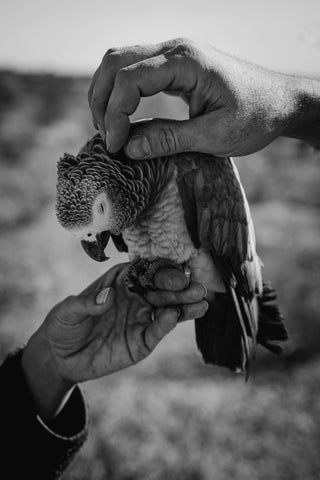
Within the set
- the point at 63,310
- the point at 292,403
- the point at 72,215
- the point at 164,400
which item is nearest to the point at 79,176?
the point at 72,215

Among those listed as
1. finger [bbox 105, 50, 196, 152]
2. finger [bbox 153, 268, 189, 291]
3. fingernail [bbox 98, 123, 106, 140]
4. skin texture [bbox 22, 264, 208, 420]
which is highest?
finger [bbox 105, 50, 196, 152]

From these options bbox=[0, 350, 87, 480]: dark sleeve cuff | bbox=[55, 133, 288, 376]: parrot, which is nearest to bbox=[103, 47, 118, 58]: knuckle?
bbox=[55, 133, 288, 376]: parrot

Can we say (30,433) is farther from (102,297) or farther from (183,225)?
(183,225)

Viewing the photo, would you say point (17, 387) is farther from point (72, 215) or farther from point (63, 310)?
point (72, 215)

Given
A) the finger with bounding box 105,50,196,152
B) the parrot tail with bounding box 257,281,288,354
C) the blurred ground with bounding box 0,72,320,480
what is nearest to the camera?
the finger with bounding box 105,50,196,152

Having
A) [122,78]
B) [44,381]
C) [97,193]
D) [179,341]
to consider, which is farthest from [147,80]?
[179,341]

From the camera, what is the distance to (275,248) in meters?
5.25

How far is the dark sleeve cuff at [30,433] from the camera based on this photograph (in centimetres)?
186

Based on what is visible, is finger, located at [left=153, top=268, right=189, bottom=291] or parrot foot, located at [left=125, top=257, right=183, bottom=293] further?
parrot foot, located at [left=125, top=257, right=183, bottom=293]

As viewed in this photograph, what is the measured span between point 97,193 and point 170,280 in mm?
501

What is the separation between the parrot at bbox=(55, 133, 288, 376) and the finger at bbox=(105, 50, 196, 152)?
0.32 meters

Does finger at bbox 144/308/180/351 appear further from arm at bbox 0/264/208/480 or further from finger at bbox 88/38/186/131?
finger at bbox 88/38/186/131

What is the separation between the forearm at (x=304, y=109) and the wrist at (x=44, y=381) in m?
1.40

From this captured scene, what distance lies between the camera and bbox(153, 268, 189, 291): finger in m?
1.91
